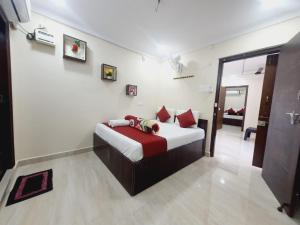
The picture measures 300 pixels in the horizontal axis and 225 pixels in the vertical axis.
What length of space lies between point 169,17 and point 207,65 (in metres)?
1.41

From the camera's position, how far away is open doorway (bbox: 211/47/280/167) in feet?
7.83

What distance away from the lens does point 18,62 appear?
1.97 meters

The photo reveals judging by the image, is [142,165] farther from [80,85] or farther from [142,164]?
[80,85]

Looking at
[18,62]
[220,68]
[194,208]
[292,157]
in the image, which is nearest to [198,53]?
[220,68]

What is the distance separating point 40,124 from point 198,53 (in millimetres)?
3680

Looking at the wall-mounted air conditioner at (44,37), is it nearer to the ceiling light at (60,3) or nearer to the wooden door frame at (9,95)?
the wooden door frame at (9,95)

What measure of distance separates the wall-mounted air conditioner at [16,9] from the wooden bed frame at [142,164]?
2108 millimetres

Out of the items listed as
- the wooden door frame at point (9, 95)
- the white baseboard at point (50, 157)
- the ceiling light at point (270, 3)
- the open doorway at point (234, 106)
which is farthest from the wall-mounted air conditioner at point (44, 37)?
the open doorway at point (234, 106)

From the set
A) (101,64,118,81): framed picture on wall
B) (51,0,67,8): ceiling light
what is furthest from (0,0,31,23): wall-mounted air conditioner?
(101,64,118,81): framed picture on wall

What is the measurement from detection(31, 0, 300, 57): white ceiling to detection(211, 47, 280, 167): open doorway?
556mm

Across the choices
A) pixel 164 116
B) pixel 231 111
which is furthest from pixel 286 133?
pixel 231 111

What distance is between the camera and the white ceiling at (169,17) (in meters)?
1.80

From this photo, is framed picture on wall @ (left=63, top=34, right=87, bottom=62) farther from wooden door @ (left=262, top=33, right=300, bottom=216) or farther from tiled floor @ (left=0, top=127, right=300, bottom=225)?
wooden door @ (left=262, top=33, right=300, bottom=216)

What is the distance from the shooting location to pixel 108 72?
288cm
